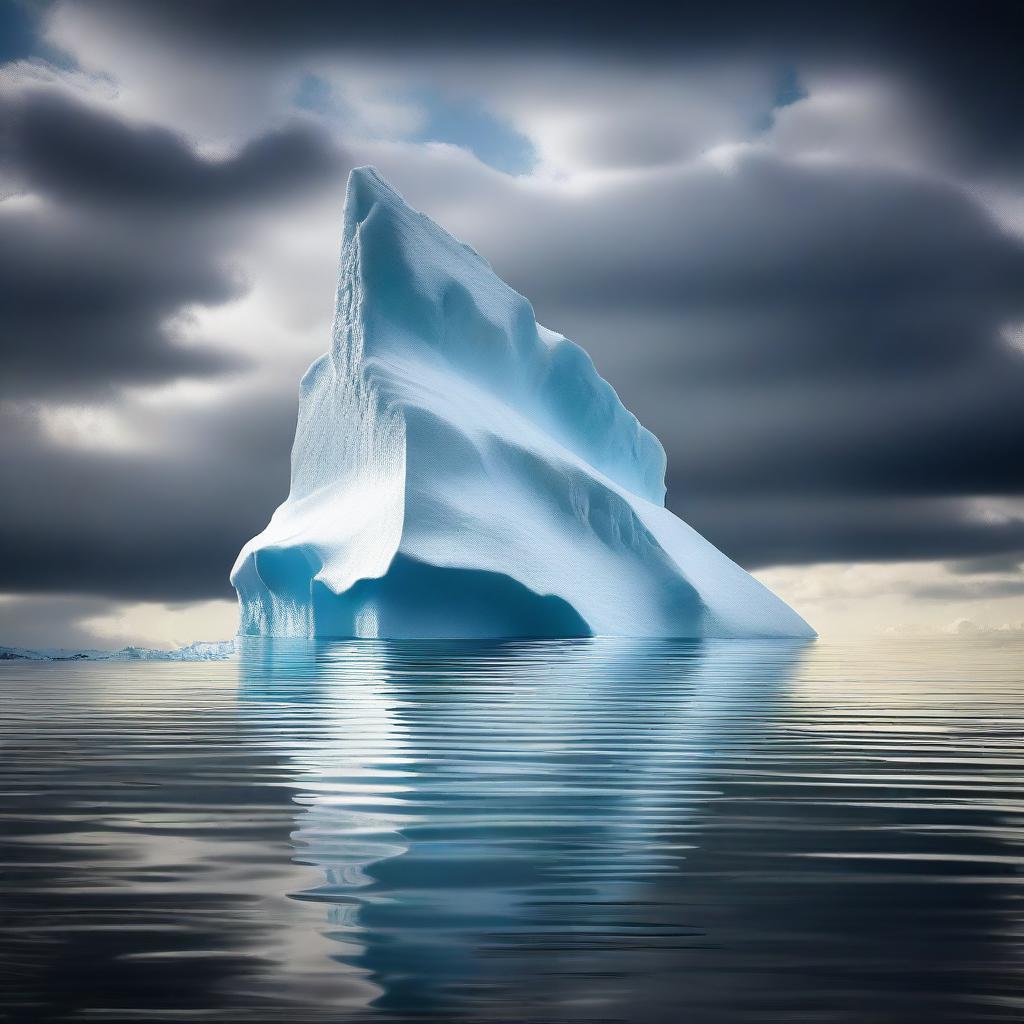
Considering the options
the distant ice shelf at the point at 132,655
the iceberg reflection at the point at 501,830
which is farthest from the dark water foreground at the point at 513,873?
the distant ice shelf at the point at 132,655

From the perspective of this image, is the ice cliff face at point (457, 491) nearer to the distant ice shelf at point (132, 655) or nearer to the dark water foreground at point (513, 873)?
the distant ice shelf at point (132, 655)

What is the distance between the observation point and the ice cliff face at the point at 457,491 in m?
23.3

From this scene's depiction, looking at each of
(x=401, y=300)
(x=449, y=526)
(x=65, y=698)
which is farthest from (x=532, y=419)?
(x=65, y=698)

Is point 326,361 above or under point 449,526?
above

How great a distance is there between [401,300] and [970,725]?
22302 mm

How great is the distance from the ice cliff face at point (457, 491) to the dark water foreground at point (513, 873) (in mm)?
16421

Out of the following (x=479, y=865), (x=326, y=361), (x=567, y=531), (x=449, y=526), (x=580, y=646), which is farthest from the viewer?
(x=326, y=361)

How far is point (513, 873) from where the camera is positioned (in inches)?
111

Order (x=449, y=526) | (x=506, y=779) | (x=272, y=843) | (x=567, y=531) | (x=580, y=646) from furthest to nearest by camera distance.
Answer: (x=567, y=531) < (x=449, y=526) < (x=580, y=646) < (x=506, y=779) < (x=272, y=843)

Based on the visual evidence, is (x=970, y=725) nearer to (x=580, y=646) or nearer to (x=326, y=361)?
(x=580, y=646)

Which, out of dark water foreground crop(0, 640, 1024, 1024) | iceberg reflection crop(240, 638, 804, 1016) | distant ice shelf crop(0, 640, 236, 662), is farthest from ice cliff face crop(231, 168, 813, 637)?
dark water foreground crop(0, 640, 1024, 1024)

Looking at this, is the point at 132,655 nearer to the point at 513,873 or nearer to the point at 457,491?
the point at 457,491

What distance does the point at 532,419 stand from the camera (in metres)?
30.9

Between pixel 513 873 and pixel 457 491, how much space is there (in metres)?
21.3
